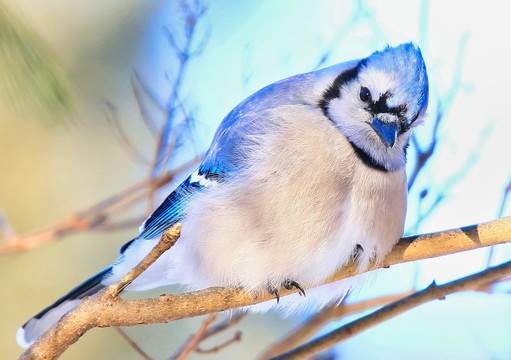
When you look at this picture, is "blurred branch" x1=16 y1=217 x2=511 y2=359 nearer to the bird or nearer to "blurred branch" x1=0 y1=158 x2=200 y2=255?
the bird

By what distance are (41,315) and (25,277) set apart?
0.52m

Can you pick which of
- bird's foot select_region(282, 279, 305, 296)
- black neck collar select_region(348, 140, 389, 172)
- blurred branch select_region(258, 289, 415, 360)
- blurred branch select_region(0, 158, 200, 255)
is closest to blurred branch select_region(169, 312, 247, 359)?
blurred branch select_region(258, 289, 415, 360)

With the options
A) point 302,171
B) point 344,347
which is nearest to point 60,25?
point 302,171

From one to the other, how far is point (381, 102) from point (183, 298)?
55cm

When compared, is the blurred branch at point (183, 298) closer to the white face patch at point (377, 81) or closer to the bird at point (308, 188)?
the bird at point (308, 188)

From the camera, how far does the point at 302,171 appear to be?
125 centimetres

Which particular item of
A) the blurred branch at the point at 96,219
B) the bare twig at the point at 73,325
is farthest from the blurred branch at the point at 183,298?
the blurred branch at the point at 96,219

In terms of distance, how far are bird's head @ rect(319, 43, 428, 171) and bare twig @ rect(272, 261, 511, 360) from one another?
271mm

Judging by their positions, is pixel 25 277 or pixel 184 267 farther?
pixel 25 277

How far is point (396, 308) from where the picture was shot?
4.02ft

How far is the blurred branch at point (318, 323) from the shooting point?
1397 mm

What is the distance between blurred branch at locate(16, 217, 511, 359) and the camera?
1.02m

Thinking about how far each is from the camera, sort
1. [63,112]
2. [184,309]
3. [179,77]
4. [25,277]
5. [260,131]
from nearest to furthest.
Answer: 1. [63,112]
2. [184,309]
3. [260,131]
4. [179,77]
5. [25,277]

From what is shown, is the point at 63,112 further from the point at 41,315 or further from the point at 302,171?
the point at 41,315
